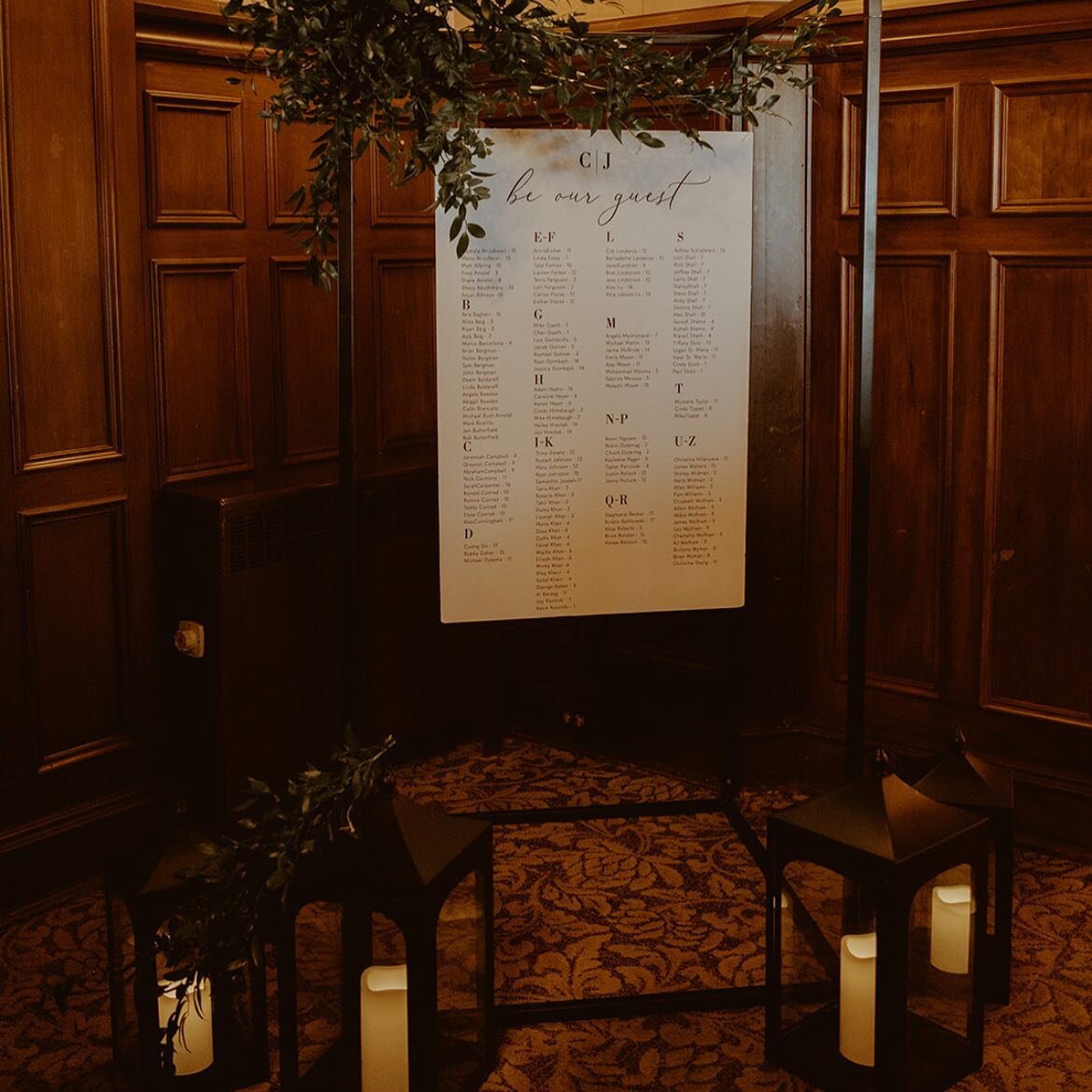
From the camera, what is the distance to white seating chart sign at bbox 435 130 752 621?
2.58m

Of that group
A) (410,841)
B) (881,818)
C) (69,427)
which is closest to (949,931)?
(881,818)

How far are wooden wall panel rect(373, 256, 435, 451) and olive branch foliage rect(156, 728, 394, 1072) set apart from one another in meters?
1.57

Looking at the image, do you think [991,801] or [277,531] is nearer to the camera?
[991,801]

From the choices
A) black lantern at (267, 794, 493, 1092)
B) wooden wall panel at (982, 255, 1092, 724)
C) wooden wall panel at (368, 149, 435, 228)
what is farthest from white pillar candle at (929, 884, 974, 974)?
wooden wall panel at (368, 149, 435, 228)

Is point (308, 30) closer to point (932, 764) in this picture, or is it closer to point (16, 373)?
point (16, 373)

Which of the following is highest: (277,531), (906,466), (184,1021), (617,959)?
(906,466)

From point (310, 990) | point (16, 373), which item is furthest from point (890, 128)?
point (310, 990)

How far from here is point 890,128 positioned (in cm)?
316

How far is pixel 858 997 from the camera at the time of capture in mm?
2203

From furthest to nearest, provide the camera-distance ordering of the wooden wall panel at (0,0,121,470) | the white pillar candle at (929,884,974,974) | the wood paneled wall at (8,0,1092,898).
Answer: the wood paneled wall at (8,0,1092,898) < the wooden wall panel at (0,0,121,470) < the white pillar candle at (929,884,974,974)

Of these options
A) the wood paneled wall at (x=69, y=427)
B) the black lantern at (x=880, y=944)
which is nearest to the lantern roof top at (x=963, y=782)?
the black lantern at (x=880, y=944)

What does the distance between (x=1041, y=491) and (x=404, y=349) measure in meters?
1.52

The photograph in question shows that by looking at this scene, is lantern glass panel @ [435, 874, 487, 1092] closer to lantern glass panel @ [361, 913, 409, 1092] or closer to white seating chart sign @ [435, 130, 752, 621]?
lantern glass panel @ [361, 913, 409, 1092]

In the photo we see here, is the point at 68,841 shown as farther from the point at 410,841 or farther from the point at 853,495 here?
the point at 853,495
